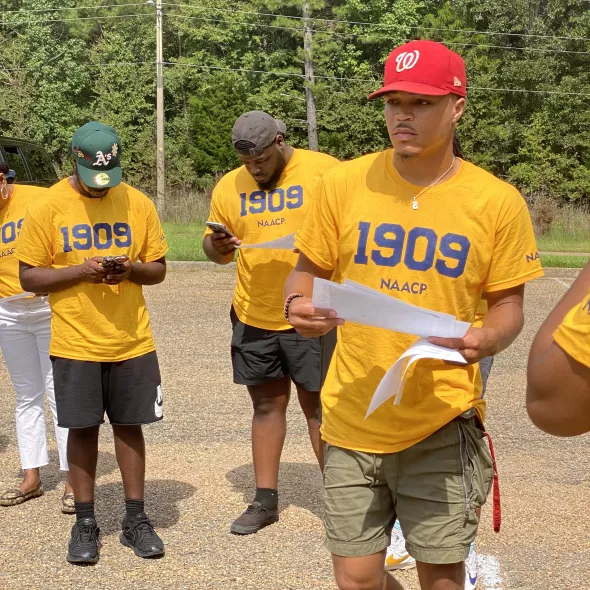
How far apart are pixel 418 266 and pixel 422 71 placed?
60 cm

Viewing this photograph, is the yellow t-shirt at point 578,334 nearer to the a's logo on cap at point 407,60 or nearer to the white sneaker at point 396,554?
the a's logo on cap at point 407,60

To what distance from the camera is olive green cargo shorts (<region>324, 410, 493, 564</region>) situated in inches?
127

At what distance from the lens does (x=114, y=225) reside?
5.04 m

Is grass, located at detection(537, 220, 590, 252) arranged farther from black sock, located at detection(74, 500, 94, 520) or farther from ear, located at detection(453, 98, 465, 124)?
ear, located at detection(453, 98, 465, 124)

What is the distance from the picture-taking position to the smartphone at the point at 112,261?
15.6 ft

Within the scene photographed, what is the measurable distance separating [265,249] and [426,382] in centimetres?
229

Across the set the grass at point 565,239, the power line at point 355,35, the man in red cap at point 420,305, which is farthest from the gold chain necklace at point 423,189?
the power line at point 355,35

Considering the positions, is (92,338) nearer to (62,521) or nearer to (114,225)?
(114,225)

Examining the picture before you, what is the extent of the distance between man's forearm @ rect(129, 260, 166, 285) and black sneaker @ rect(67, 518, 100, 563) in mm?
1198

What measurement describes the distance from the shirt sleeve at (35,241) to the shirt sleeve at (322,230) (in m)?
1.94

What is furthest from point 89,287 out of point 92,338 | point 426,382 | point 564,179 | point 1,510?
point 564,179

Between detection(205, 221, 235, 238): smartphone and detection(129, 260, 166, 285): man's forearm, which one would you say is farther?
detection(205, 221, 235, 238): smartphone

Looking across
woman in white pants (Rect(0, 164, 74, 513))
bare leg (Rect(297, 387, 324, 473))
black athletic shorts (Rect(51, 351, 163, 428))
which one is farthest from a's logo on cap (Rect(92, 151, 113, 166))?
bare leg (Rect(297, 387, 324, 473))

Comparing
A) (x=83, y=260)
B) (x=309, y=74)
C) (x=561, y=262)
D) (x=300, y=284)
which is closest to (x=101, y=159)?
(x=83, y=260)
